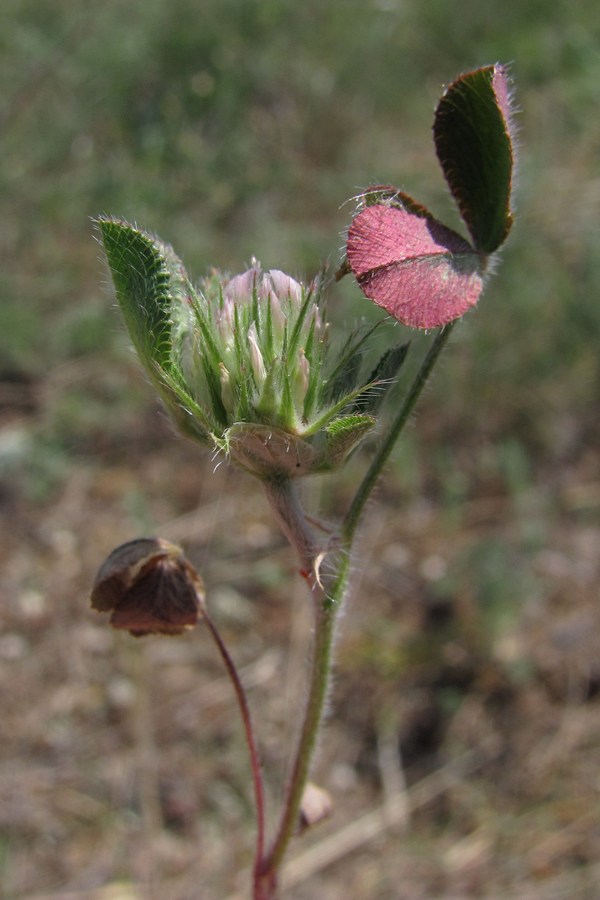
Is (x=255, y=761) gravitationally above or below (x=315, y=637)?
below

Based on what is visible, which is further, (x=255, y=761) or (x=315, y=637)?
(x=255, y=761)

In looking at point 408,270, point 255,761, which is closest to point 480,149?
point 408,270

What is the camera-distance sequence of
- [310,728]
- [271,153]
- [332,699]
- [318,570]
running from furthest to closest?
[271,153] → [332,699] → [310,728] → [318,570]

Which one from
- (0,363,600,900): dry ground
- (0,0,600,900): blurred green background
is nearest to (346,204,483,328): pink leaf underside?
(0,0,600,900): blurred green background

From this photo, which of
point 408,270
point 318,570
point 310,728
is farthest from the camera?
point 310,728

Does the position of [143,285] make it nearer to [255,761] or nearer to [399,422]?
[399,422]

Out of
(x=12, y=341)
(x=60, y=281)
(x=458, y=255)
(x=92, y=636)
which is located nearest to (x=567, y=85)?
(x=60, y=281)

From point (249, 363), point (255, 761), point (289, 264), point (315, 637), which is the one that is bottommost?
point (255, 761)

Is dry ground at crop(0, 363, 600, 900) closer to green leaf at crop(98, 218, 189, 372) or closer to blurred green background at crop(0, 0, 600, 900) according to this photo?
blurred green background at crop(0, 0, 600, 900)
